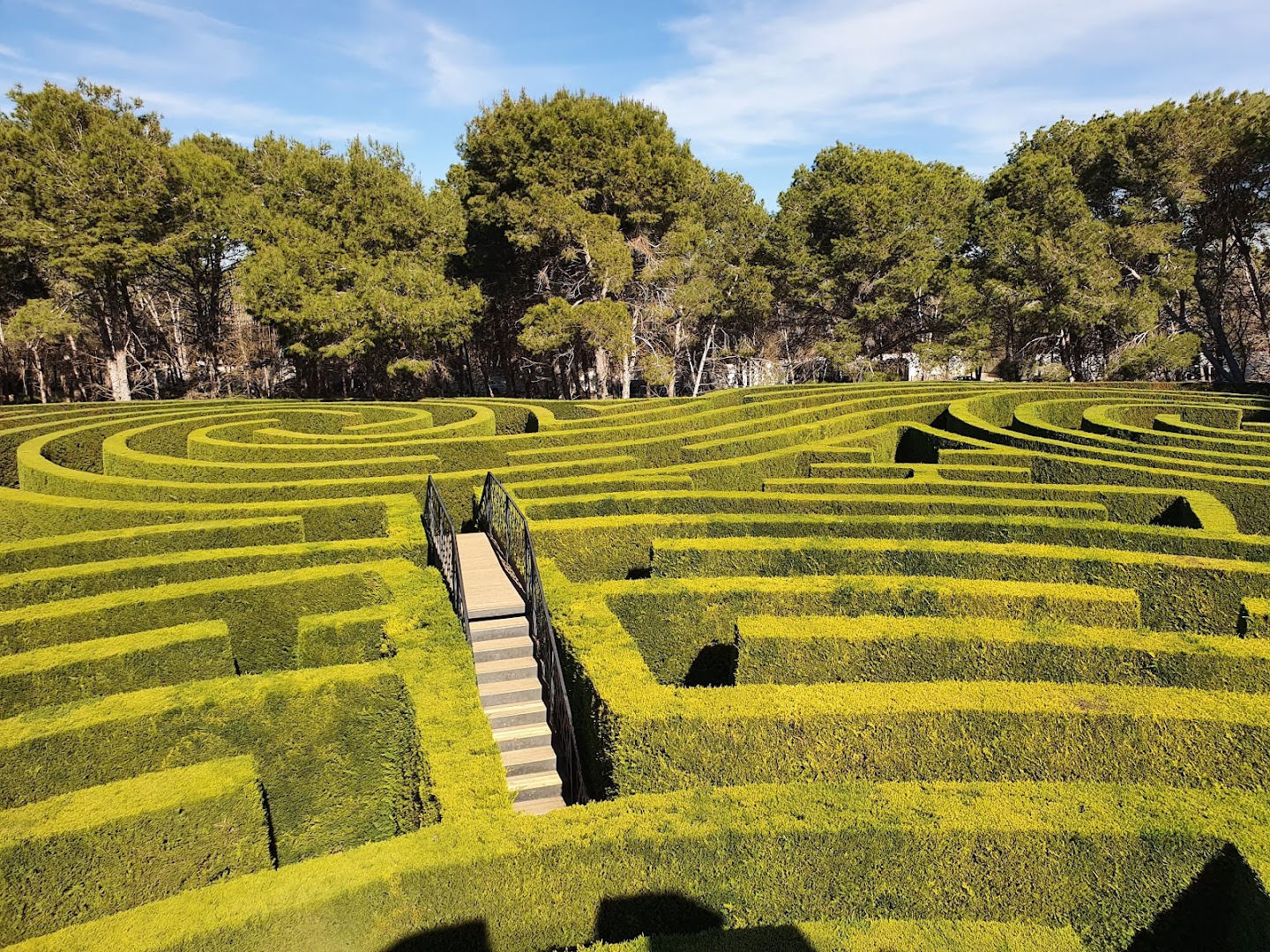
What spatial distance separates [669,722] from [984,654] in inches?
150

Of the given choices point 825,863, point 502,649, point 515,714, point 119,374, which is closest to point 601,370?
point 119,374

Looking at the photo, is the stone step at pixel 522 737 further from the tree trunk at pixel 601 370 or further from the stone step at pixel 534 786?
the tree trunk at pixel 601 370

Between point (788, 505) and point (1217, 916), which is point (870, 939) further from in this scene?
point (788, 505)

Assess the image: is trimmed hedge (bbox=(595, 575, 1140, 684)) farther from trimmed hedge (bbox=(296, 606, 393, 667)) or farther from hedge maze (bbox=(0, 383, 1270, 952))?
trimmed hedge (bbox=(296, 606, 393, 667))

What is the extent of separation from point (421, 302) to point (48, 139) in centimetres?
1600

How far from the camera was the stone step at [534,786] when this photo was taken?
25.8 ft

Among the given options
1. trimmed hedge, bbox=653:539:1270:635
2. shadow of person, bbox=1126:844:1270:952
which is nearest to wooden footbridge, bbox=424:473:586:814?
trimmed hedge, bbox=653:539:1270:635

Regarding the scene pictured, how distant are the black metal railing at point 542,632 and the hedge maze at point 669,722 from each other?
23cm

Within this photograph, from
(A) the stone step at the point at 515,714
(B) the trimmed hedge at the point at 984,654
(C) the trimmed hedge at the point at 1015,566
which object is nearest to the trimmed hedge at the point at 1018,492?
(C) the trimmed hedge at the point at 1015,566

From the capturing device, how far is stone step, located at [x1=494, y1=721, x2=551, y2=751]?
8.21 meters

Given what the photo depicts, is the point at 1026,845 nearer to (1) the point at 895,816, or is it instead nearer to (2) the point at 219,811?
(1) the point at 895,816

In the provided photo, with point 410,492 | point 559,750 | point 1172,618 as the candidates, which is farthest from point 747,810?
point 410,492

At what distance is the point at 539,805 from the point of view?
778 cm

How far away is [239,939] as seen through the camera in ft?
15.2
